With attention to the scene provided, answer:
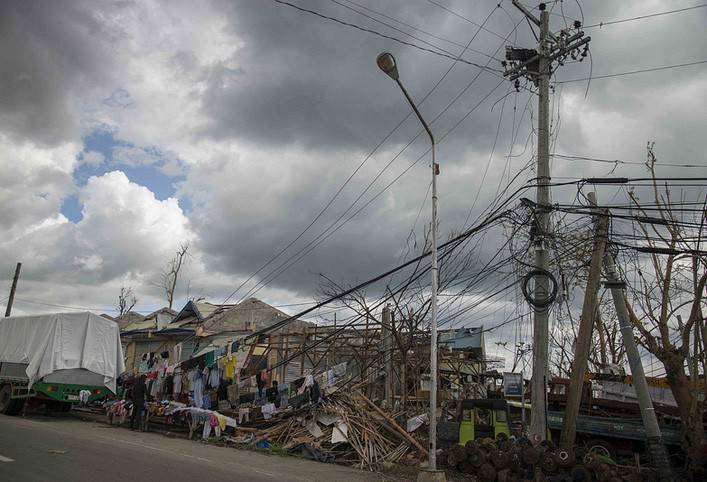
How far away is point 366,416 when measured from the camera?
1745 centimetres

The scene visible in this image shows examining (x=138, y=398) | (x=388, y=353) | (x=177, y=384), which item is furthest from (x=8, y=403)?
(x=388, y=353)

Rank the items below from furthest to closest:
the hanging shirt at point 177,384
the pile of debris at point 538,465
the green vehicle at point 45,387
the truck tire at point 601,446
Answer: the hanging shirt at point 177,384, the green vehicle at point 45,387, the truck tire at point 601,446, the pile of debris at point 538,465

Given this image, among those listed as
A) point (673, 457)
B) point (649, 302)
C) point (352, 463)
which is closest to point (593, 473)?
point (673, 457)

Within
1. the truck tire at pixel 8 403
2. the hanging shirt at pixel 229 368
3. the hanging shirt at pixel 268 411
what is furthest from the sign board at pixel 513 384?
the truck tire at pixel 8 403

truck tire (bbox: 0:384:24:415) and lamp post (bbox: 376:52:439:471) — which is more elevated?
lamp post (bbox: 376:52:439:471)

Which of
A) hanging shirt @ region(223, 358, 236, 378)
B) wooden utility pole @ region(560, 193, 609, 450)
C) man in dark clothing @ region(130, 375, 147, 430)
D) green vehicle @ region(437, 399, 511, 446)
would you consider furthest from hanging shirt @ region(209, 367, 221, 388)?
wooden utility pole @ region(560, 193, 609, 450)

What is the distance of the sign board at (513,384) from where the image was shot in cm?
1850

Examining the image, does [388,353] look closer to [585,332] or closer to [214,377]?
[214,377]

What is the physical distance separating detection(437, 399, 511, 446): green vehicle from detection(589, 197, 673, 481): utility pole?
12.4 ft

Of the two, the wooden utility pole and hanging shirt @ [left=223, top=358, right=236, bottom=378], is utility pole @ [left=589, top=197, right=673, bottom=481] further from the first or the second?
hanging shirt @ [left=223, top=358, right=236, bottom=378]

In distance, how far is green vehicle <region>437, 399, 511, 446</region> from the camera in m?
16.2

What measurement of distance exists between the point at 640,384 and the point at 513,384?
5.19 m

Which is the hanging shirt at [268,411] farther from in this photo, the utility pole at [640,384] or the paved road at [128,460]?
the utility pole at [640,384]

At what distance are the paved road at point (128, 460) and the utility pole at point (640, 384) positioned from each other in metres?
6.64
